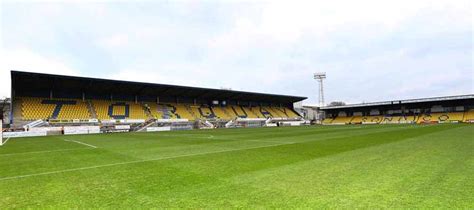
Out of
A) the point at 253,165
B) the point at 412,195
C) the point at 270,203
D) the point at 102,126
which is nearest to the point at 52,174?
the point at 253,165

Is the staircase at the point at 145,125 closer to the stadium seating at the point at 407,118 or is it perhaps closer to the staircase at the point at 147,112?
the staircase at the point at 147,112

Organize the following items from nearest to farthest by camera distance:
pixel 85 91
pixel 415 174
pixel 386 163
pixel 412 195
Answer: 1. pixel 412 195
2. pixel 415 174
3. pixel 386 163
4. pixel 85 91

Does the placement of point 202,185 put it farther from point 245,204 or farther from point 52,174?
point 52,174

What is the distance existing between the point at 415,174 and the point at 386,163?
72.2 inches

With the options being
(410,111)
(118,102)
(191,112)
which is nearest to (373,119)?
(410,111)

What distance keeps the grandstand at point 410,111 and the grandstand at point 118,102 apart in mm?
22896

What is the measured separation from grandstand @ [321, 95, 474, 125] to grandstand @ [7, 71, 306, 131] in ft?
75.1

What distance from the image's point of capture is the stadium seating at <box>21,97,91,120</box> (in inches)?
1659

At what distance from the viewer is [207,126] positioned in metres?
55.1

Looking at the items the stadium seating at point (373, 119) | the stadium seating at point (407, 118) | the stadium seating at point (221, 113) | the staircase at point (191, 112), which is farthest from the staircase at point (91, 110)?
the stadium seating at point (407, 118)

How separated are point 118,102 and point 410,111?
74.2 meters

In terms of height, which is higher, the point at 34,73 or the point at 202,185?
the point at 34,73

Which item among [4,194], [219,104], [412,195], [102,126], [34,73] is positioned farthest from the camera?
[219,104]

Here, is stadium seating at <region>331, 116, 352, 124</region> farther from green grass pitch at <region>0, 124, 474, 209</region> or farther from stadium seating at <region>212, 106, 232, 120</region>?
green grass pitch at <region>0, 124, 474, 209</region>
